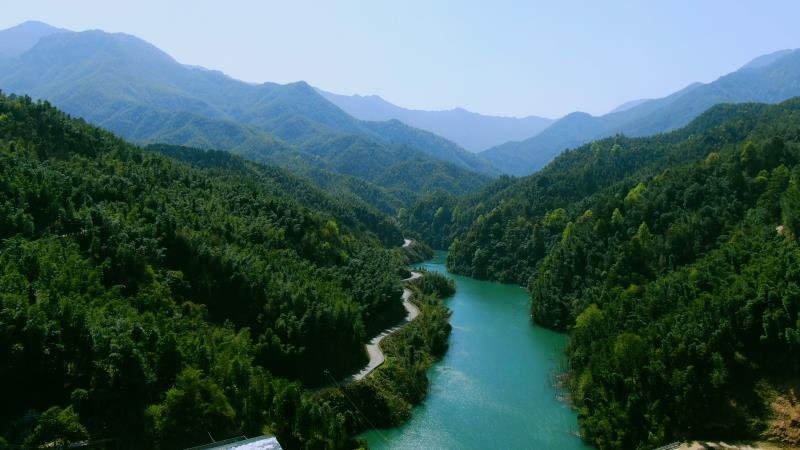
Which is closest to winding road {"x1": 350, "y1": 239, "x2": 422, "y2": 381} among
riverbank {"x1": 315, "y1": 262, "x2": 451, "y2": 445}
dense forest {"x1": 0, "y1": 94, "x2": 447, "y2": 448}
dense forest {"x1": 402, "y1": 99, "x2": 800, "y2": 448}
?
riverbank {"x1": 315, "y1": 262, "x2": 451, "y2": 445}

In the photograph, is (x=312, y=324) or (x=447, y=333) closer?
(x=312, y=324)

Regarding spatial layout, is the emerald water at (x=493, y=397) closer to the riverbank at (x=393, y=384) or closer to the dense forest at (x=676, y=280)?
the riverbank at (x=393, y=384)

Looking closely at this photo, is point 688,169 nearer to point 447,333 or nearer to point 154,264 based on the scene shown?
point 447,333

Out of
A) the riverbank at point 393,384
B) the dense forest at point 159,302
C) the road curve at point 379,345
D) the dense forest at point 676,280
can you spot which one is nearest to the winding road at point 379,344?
the road curve at point 379,345

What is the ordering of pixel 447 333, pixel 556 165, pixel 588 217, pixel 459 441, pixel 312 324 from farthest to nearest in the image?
pixel 556 165 < pixel 588 217 < pixel 447 333 < pixel 312 324 < pixel 459 441

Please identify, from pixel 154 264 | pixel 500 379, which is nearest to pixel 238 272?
pixel 154 264

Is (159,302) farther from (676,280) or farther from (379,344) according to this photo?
(676,280)

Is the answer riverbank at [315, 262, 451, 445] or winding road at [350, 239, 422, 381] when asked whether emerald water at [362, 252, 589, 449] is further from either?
winding road at [350, 239, 422, 381]
